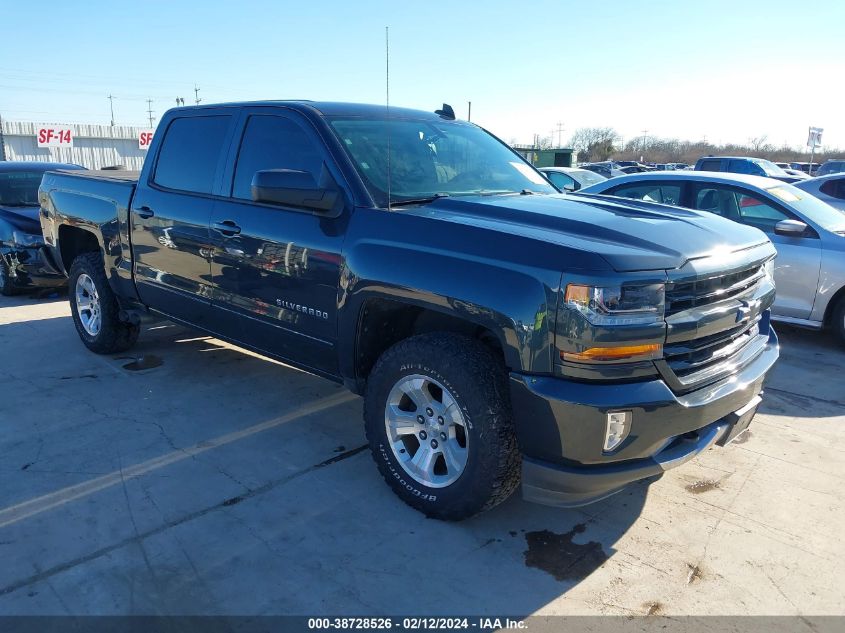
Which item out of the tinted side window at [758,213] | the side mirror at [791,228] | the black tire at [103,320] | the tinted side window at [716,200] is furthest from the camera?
the tinted side window at [716,200]

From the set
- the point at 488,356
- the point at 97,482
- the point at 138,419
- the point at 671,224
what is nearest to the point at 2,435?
the point at 138,419

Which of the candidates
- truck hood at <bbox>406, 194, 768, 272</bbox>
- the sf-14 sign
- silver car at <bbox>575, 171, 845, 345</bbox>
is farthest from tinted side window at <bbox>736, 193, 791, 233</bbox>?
the sf-14 sign

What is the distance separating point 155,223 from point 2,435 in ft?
5.56

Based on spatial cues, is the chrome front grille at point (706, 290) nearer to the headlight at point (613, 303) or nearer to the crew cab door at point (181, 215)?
the headlight at point (613, 303)

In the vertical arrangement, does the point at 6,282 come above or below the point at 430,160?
below

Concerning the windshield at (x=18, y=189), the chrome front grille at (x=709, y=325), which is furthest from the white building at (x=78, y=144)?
the chrome front grille at (x=709, y=325)

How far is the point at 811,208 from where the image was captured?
6664 mm

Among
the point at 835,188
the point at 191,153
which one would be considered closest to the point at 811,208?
the point at 835,188

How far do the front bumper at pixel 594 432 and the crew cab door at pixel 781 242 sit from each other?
163 inches

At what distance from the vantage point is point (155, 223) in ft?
→ 15.9

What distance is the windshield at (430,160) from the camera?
3.72 m

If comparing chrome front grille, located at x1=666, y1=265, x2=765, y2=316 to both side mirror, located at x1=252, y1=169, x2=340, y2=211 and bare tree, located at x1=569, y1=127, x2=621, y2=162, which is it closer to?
side mirror, located at x1=252, y1=169, x2=340, y2=211

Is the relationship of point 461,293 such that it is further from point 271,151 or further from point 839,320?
point 839,320

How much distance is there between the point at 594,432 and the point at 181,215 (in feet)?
10.4
